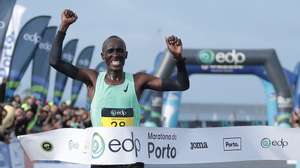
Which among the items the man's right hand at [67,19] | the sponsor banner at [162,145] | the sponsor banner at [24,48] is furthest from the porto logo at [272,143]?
the sponsor banner at [24,48]

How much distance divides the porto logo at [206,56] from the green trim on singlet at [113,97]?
68.9 ft

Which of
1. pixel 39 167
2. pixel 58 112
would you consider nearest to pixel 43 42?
pixel 58 112

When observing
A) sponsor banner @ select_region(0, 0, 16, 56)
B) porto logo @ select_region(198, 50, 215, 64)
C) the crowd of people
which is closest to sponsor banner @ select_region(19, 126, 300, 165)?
the crowd of people

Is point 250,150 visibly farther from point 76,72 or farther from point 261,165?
point 76,72

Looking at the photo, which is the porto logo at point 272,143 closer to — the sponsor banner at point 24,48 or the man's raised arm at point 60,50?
the man's raised arm at point 60,50

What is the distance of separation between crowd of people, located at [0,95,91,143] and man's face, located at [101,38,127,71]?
4.26 meters

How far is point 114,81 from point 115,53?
0.81 feet

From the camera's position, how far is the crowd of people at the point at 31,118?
10.7 meters

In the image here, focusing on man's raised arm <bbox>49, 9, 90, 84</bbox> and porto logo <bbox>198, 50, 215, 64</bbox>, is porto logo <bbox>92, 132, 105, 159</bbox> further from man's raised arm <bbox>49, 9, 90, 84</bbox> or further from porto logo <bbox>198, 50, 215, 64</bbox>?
porto logo <bbox>198, 50, 215, 64</bbox>

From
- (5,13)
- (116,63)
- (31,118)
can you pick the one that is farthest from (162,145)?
(31,118)

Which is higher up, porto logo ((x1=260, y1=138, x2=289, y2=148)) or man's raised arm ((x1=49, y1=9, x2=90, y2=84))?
man's raised arm ((x1=49, y1=9, x2=90, y2=84))

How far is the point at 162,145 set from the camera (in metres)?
5.36

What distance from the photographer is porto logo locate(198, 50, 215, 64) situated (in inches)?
1024

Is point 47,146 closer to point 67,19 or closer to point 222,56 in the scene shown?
point 67,19
